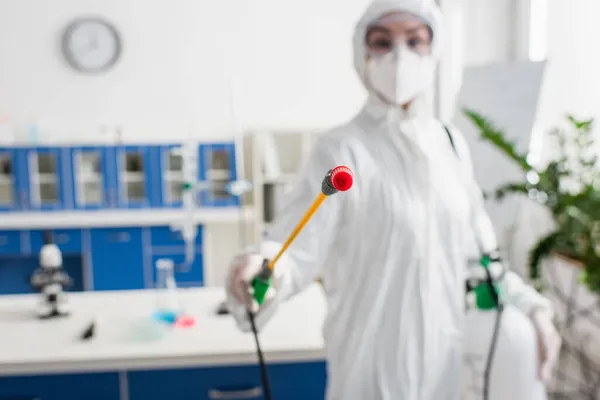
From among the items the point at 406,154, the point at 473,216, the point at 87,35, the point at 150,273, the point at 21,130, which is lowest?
the point at 150,273

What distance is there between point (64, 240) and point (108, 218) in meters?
0.37

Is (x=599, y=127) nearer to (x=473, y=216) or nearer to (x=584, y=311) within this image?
(x=584, y=311)

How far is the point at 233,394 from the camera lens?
4.89ft

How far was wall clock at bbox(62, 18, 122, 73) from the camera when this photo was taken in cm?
438

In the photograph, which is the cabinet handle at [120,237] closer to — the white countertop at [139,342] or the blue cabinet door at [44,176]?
the blue cabinet door at [44,176]

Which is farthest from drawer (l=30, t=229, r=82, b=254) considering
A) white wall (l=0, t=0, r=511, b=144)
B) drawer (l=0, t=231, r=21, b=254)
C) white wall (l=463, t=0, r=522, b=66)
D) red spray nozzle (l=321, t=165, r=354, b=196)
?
red spray nozzle (l=321, t=165, r=354, b=196)

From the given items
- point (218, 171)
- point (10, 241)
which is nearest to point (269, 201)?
point (218, 171)

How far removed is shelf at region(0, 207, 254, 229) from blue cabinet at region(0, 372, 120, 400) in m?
2.38

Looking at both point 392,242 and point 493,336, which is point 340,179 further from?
point 493,336

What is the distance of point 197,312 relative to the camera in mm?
1795

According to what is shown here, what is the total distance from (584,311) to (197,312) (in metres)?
1.63

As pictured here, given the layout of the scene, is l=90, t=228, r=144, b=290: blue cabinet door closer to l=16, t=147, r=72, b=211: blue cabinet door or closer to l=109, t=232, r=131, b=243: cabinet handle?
l=109, t=232, r=131, b=243: cabinet handle

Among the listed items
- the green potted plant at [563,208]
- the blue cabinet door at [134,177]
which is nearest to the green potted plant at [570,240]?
the green potted plant at [563,208]

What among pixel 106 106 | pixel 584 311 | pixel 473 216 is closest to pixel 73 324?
pixel 473 216
